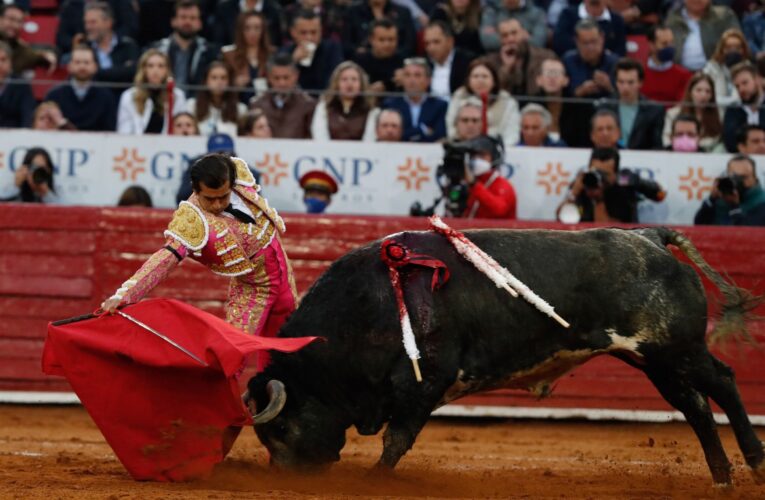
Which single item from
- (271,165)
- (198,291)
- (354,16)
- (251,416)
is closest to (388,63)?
(354,16)

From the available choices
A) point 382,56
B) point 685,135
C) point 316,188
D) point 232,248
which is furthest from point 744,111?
point 232,248

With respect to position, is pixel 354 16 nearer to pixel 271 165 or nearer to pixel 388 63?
pixel 388 63

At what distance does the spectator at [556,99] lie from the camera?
31.5ft

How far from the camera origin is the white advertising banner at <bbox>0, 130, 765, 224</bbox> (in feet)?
30.7

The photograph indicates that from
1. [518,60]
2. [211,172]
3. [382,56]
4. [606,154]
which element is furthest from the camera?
[382,56]

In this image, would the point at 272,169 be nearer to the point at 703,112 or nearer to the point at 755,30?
the point at 703,112

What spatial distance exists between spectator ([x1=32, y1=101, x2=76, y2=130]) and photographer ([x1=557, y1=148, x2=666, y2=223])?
3548mm

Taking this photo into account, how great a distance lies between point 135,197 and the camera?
930 centimetres

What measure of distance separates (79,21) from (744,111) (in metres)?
5.61

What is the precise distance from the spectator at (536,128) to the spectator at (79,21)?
3.77m

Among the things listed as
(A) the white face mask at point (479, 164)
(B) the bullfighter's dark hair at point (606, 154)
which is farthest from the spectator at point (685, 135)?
(A) the white face mask at point (479, 164)

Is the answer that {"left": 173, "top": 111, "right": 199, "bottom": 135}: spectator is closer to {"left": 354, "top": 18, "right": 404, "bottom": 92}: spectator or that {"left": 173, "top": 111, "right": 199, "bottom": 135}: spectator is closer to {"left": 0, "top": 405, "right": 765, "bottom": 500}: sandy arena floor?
{"left": 354, "top": 18, "right": 404, "bottom": 92}: spectator

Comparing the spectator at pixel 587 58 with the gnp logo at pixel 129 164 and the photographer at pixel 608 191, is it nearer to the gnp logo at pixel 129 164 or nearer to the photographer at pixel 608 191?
the photographer at pixel 608 191

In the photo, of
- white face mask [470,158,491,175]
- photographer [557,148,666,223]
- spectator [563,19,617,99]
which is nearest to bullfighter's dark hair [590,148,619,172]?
photographer [557,148,666,223]
